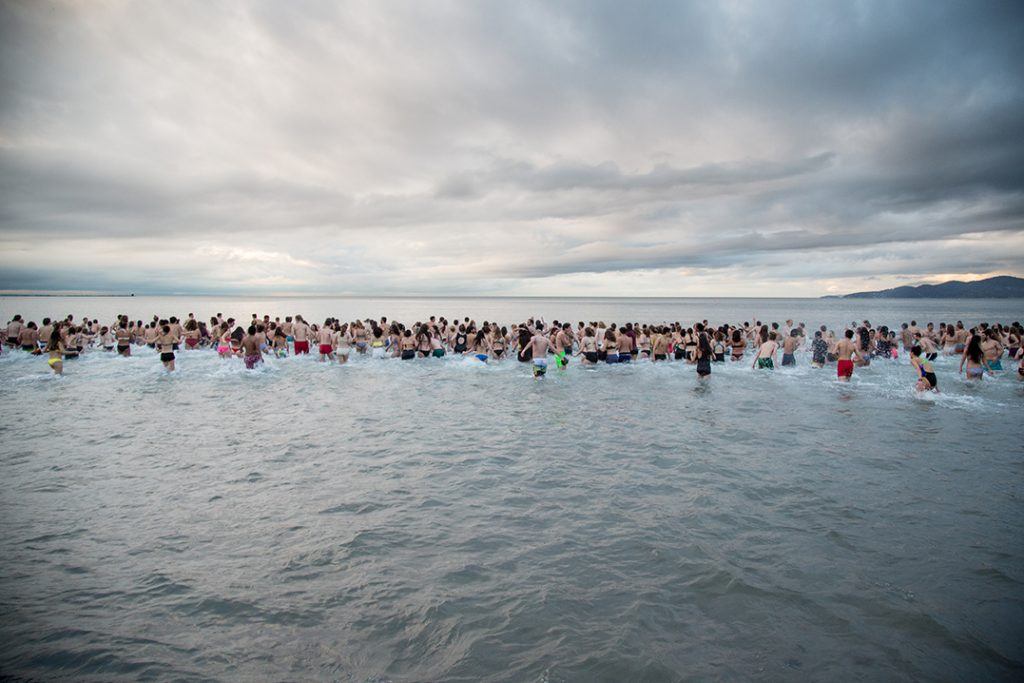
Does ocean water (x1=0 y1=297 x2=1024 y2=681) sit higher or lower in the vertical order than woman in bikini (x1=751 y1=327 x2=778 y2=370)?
lower

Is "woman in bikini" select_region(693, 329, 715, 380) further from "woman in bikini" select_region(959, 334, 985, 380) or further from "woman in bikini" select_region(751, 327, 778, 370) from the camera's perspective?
"woman in bikini" select_region(959, 334, 985, 380)

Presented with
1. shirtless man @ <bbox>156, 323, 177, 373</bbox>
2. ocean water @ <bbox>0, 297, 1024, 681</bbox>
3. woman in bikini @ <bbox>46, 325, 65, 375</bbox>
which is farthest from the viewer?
shirtless man @ <bbox>156, 323, 177, 373</bbox>

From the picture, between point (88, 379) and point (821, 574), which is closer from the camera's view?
point (821, 574)

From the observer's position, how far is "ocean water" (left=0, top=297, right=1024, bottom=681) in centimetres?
419

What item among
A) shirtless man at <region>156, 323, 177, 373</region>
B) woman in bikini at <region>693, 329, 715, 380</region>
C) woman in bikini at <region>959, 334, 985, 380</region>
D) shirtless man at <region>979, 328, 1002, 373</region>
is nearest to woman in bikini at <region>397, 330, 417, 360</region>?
shirtless man at <region>156, 323, 177, 373</region>

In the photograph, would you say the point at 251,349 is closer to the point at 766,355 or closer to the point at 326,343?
the point at 326,343

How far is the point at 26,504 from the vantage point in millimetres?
7172

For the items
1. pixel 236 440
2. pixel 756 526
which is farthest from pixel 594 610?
pixel 236 440

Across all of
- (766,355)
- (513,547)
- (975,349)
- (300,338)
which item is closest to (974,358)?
(975,349)

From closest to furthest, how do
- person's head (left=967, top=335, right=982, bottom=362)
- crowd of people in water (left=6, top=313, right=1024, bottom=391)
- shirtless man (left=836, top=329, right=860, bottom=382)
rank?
1. person's head (left=967, top=335, right=982, bottom=362)
2. shirtless man (left=836, top=329, right=860, bottom=382)
3. crowd of people in water (left=6, top=313, right=1024, bottom=391)

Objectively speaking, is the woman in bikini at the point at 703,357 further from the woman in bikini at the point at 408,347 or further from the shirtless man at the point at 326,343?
the shirtless man at the point at 326,343

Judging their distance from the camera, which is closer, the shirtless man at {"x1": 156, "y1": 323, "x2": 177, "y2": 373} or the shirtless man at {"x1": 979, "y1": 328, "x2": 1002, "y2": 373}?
the shirtless man at {"x1": 979, "y1": 328, "x2": 1002, "y2": 373}

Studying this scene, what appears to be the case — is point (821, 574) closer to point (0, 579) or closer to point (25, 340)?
point (0, 579)

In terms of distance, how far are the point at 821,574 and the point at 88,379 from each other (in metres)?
23.8
